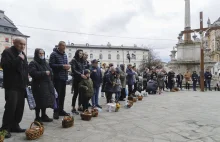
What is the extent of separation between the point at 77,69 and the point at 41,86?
1660 mm

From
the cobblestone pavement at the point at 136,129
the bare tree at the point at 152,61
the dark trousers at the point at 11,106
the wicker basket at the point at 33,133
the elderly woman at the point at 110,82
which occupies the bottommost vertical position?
the cobblestone pavement at the point at 136,129

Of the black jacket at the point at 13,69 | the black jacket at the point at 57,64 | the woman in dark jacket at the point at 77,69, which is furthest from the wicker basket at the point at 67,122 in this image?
the woman in dark jacket at the point at 77,69

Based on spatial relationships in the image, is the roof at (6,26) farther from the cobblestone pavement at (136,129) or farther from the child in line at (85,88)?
the cobblestone pavement at (136,129)

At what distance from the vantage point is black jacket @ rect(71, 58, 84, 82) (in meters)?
6.29

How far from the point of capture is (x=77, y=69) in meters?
6.43

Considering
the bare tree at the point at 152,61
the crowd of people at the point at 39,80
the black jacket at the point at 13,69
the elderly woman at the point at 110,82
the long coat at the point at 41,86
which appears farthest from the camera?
the bare tree at the point at 152,61

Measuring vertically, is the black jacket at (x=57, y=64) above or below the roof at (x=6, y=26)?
below

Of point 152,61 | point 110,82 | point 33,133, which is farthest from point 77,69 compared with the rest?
point 152,61

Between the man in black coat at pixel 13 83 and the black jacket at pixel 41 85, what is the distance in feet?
1.51

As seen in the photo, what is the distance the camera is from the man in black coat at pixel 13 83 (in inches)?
161

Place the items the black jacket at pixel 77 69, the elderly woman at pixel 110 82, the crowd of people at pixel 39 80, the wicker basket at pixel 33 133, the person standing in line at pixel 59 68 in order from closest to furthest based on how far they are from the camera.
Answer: the wicker basket at pixel 33 133
the crowd of people at pixel 39 80
the person standing in line at pixel 59 68
the black jacket at pixel 77 69
the elderly woman at pixel 110 82

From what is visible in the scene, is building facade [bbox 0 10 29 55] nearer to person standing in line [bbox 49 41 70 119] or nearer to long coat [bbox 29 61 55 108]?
person standing in line [bbox 49 41 70 119]

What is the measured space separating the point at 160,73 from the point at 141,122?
9.07m

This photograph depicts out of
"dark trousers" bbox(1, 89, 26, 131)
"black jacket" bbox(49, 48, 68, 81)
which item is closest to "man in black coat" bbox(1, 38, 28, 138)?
"dark trousers" bbox(1, 89, 26, 131)
